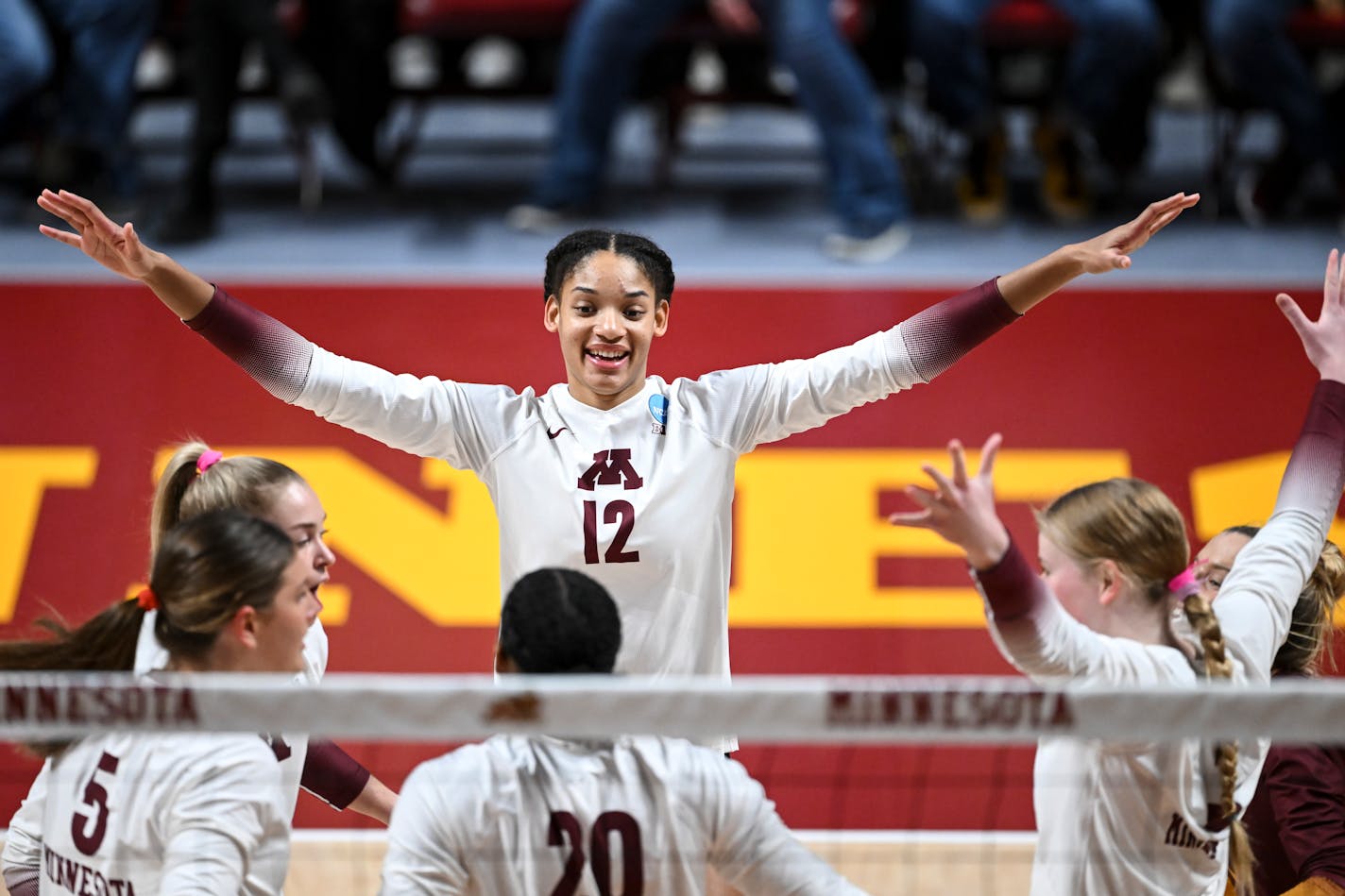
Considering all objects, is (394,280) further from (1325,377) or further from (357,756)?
(1325,377)

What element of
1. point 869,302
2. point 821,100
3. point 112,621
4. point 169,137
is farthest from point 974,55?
point 112,621

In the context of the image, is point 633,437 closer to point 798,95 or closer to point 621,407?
point 621,407

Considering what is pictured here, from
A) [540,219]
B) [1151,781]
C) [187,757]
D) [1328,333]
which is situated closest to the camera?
[187,757]

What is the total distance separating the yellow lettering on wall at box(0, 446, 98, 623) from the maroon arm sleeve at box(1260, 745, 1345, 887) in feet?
12.6

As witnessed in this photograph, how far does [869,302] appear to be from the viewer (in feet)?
21.6

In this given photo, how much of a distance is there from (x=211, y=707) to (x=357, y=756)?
2.26 m

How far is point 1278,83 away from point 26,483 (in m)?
5.27

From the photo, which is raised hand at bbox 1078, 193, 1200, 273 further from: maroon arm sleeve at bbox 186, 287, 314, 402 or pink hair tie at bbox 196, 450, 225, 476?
pink hair tie at bbox 196, 450, 225, 476

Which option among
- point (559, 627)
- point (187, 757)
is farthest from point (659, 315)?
point (187, 757)

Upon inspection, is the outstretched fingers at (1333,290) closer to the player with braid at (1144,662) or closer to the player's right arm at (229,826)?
the player with braid at (1144,662)

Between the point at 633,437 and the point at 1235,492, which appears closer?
the point at 633,437

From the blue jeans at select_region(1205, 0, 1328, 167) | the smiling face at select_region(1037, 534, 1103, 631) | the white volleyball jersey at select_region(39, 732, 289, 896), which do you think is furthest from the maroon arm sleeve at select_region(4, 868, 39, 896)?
the blue jeans at select_region(1205, 0, 1328, 167)

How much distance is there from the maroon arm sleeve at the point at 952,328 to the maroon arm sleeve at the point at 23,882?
1935 millimetres

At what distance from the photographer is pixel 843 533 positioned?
17.9 feet
